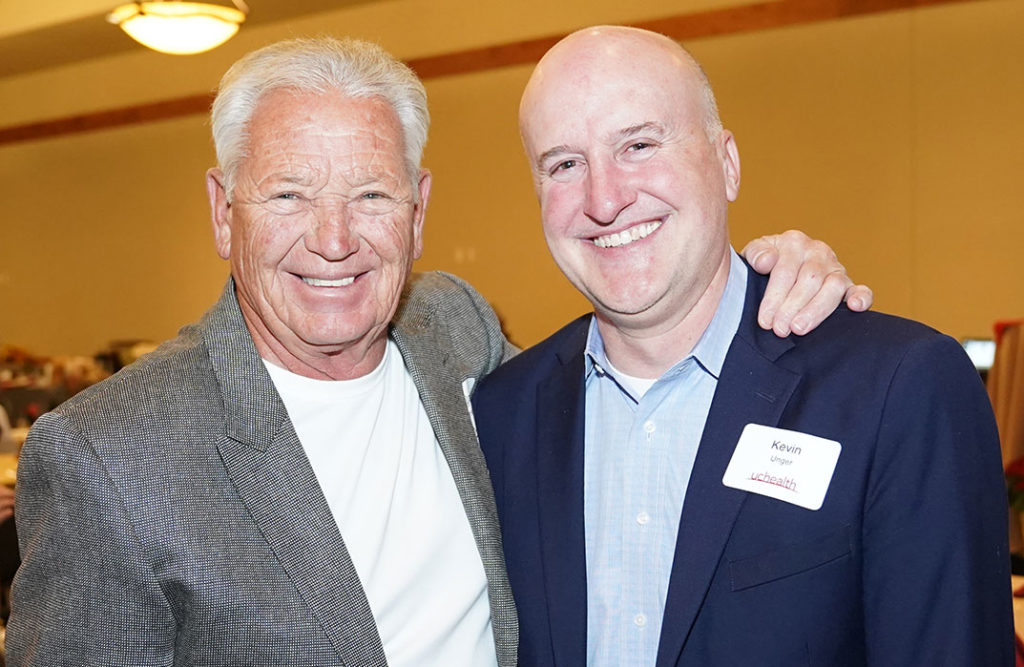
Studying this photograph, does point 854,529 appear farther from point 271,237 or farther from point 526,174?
point 526,174

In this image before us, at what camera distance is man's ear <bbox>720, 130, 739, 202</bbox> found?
1.89 metres

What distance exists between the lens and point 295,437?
1692 mm

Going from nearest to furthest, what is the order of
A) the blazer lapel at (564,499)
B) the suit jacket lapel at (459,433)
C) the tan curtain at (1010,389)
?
the blazer lapel at (564,499) → the suit jacket lapel at (459,433) → the tan curtain at (1010,389)

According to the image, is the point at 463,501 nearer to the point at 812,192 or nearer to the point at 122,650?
the point at 122,650

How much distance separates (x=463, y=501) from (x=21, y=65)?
12542 millimetres

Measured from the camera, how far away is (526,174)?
371 inches

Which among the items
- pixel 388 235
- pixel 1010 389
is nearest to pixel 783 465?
pixel 388 235

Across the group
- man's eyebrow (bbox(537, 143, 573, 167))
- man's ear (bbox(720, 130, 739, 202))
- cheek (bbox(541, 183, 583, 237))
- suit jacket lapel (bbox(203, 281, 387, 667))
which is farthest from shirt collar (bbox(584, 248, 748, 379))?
suit jacket lapel (bbox(203, 281, 387, 667))

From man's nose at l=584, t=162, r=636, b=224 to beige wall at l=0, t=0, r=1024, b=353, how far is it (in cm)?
616

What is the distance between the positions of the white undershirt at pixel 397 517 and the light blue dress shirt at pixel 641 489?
9.5 inches

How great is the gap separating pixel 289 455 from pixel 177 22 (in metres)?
6.10

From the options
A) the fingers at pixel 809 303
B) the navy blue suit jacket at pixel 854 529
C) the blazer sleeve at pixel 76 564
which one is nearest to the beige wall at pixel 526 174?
the fingers at pixel 809 303

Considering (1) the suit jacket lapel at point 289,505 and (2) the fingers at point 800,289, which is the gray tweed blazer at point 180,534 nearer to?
(1) the suit jacket lapel at point 289,505

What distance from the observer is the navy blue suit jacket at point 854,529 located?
4.84 feet
